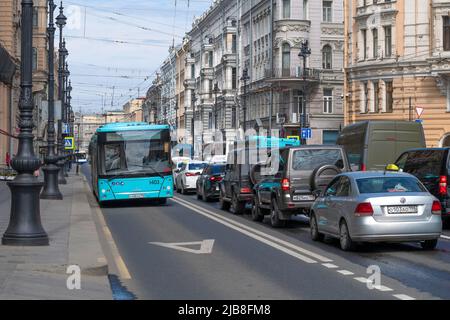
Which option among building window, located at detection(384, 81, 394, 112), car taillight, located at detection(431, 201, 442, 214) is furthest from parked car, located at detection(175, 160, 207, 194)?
car taillight, located at detection(431, 201, 442, 214)

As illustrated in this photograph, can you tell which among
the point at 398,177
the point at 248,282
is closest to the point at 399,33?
the point at 398,177

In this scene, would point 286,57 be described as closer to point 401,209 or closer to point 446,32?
point 446,32

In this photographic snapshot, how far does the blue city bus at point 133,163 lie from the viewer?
29.5 meters

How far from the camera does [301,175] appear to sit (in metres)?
20.1

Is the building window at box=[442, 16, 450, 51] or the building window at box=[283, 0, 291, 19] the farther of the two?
the building window at box=[283, 0, 291, 19]

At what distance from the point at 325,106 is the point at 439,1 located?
57.5 ft

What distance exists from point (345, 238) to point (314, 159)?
17.1 ft

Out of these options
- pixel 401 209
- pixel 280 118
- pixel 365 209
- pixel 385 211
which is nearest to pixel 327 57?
pixel 280 118

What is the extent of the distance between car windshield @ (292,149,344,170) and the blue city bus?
10.3m

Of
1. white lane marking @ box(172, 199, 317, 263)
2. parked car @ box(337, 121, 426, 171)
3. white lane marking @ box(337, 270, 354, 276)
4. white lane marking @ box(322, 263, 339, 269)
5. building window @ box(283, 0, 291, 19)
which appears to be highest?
building window @ box(283, 0, 291, 19)

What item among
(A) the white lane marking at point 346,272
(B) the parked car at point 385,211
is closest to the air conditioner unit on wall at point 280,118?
(B) the parked car at point 385,211

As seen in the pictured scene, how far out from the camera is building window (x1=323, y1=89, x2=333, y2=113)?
217ft

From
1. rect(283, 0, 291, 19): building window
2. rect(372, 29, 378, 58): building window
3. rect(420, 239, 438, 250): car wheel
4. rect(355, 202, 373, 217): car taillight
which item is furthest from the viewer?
rect(283, 0, 291, 19): building window

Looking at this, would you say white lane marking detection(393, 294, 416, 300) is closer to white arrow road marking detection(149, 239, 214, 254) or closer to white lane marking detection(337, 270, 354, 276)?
white lane marking detection(337, 270, 354, 276)
